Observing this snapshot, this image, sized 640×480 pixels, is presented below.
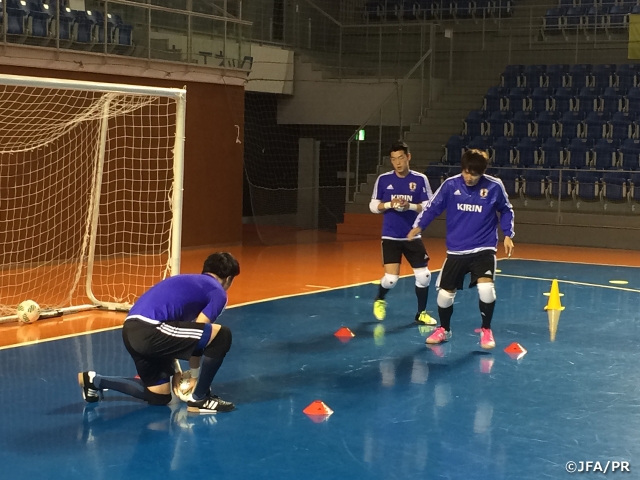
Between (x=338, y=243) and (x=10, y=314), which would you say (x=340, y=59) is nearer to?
(x=338, y=243)

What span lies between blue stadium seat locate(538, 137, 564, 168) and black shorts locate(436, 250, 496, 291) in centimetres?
1169

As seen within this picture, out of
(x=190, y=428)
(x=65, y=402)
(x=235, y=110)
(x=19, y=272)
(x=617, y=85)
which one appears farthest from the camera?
(x=617, y=85)

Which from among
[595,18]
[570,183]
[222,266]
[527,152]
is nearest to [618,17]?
[595,18]

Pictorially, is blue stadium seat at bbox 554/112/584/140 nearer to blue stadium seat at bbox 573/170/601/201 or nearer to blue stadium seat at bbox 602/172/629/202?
blue stadium seat at bbox 573/170/601/201

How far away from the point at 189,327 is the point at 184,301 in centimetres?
18

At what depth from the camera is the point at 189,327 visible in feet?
19.5

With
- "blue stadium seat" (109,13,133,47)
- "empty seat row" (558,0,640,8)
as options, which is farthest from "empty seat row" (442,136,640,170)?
"blue stadium seat" (109,13,133,47)

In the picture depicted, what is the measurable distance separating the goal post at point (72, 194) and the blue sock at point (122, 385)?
4.61 meters

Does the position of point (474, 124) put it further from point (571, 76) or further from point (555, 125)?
point (571, 76)

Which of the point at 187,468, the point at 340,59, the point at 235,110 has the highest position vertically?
the point at 340,59

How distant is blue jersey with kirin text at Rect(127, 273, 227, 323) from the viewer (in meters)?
5.95

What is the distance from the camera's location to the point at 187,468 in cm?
505

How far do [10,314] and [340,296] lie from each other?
4.02 metres

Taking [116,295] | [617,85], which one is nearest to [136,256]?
[116,295]
